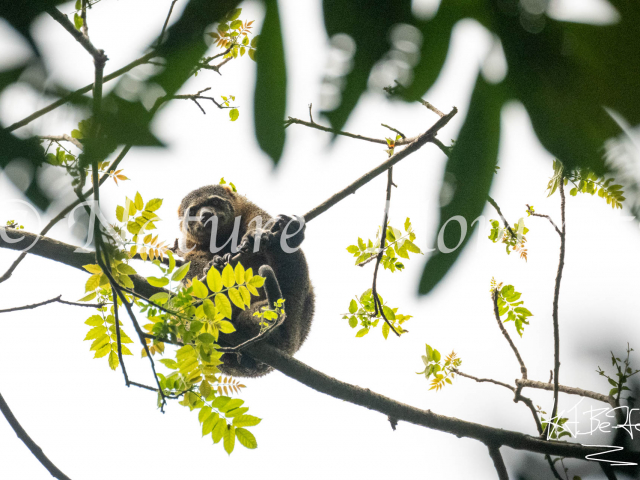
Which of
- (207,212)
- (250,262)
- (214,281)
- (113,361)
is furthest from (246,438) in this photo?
(207,212)

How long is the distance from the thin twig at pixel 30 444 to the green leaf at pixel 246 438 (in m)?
0.66

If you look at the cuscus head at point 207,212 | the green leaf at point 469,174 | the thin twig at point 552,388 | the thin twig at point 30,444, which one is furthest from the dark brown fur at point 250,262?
the green leaf at point 469,174

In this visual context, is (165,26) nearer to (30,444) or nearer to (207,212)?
(30,444)

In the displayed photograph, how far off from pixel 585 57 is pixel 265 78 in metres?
0.26

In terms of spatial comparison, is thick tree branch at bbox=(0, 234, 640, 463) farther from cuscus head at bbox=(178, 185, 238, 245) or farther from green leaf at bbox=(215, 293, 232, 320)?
cuscus head at bbox=(178, 185, 238, 245)

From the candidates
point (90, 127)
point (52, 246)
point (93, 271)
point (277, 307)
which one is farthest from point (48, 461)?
point (90, 127)

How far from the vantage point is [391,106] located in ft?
1.56

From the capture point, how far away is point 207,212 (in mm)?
4199

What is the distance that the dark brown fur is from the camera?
329 cm

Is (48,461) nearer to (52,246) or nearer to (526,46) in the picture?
(52,246)

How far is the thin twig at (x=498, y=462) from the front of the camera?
8.55 ft

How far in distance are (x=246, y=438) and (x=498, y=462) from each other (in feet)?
4.81

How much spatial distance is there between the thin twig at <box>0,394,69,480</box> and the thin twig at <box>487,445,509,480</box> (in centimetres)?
206

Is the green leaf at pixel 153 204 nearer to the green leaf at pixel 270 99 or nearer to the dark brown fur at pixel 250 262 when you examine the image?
the dark brown fur at pixel 250 262
